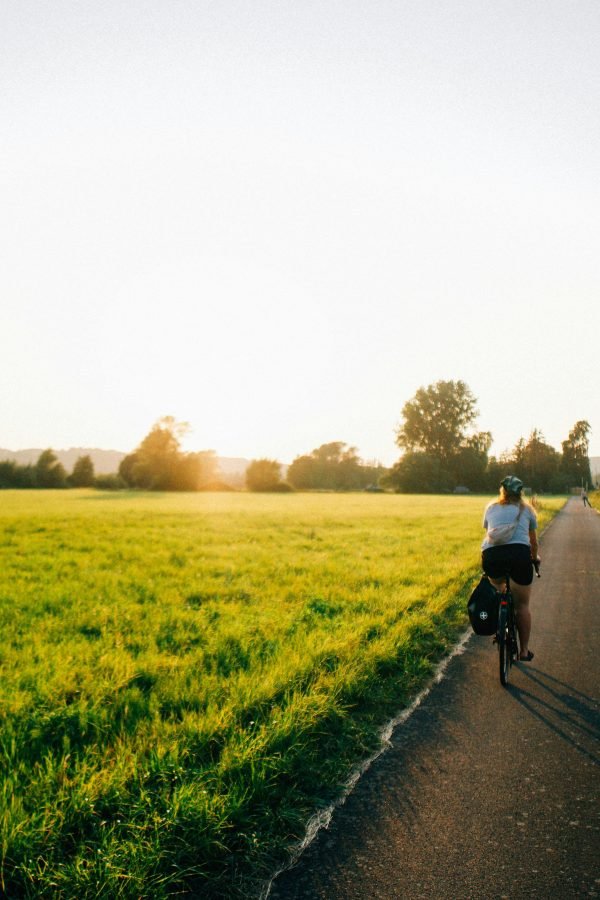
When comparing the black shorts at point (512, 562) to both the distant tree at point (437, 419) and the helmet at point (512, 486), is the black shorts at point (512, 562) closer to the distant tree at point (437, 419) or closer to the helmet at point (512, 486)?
the helmet at point (512, 486)

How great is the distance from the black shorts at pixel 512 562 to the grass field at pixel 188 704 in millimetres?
1446

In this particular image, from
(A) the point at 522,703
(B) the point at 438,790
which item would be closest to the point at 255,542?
(A) the point at 522,703

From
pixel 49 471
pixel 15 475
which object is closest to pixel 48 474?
pixel 49 471

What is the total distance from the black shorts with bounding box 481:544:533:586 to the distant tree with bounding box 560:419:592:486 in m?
130

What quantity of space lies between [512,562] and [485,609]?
0.60 metres

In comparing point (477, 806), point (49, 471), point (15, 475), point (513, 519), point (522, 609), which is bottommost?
point (477, 806)

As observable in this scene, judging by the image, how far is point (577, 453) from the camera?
5084 inches

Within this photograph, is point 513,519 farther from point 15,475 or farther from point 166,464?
point 15,475

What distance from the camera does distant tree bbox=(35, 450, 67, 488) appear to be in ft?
264

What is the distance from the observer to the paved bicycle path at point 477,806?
2812mm

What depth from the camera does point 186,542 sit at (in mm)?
16688

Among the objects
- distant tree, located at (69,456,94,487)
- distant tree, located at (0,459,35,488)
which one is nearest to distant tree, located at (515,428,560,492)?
distant tree, located at (69,456,94,487)

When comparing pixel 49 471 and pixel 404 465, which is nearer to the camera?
pixel 49 471

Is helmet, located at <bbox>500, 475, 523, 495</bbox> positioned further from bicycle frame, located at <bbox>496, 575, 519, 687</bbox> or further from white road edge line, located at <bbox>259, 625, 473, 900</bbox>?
white road edge line, located at <bbox>259, 625, 473, 900</bbox>
